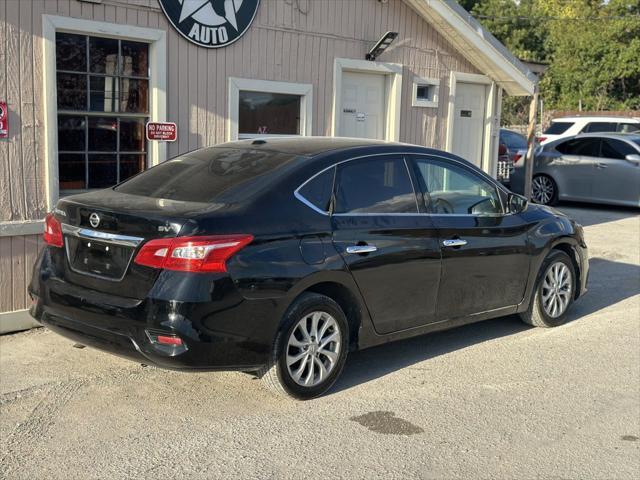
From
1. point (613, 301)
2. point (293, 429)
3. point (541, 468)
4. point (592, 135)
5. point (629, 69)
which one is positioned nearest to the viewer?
point (541, 468)

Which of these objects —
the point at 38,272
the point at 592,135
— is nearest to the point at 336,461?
the point at 38,272

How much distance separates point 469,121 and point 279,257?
6867 millimetres

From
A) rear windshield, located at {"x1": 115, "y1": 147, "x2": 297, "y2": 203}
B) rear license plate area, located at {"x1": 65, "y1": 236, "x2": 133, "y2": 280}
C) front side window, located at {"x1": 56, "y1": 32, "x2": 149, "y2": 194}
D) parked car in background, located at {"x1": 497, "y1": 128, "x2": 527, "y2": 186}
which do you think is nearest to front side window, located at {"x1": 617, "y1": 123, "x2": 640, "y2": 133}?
parked car in background, located at {"x1": 497, "y1": 128, "x2": 527, "y2": 186}

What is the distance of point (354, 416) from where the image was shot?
4.84 meters

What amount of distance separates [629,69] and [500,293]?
98.7 feet

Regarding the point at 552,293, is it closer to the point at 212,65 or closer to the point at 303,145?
the point at 303,145

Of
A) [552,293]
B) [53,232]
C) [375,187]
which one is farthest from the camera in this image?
[552,293]

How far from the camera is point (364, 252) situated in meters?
5.19

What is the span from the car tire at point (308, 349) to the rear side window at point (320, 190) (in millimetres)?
601

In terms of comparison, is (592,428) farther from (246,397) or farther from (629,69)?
(629,69)

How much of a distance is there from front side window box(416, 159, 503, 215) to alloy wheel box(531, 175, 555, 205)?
34.9ft

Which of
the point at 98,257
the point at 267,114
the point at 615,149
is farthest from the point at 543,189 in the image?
the point at 98,257

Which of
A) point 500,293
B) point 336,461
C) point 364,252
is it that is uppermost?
point 364,252

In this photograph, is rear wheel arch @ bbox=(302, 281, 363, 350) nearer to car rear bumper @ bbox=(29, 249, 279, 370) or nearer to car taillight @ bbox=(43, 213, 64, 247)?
car rear bumper @ bbox=(29, 249, 279, 370)
